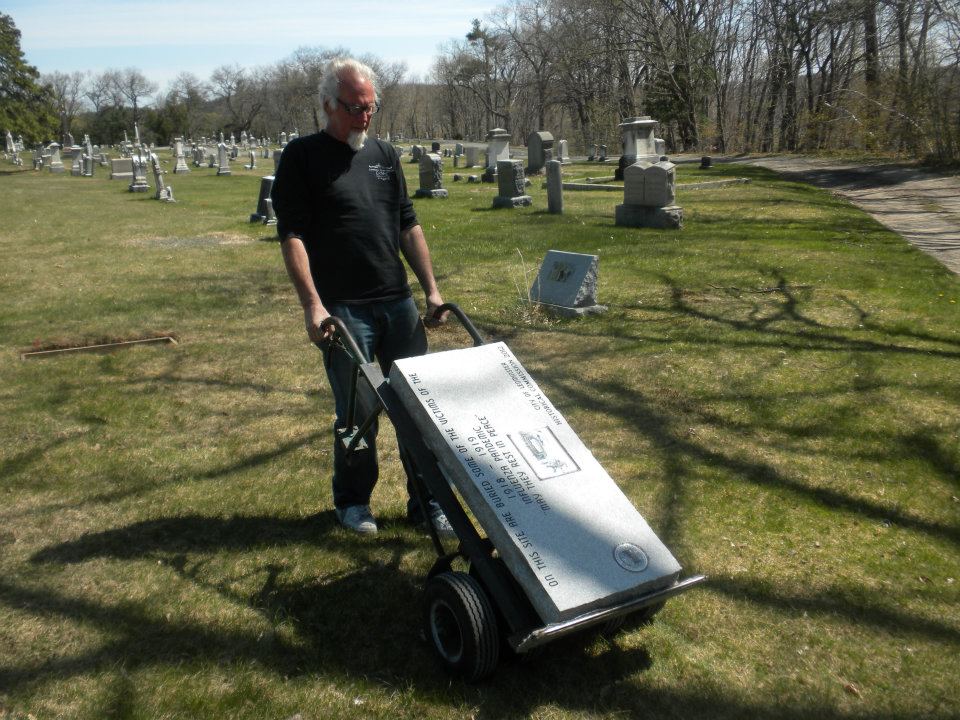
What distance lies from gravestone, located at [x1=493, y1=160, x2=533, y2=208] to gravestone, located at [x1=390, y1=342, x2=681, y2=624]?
1454 centimetres

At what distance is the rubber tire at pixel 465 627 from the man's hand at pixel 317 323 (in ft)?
3.68

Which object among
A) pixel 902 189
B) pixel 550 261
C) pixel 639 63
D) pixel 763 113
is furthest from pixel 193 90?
pixel 550 261

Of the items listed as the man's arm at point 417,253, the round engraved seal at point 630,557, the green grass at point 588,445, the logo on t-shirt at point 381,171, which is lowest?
the green grass at point 588,445

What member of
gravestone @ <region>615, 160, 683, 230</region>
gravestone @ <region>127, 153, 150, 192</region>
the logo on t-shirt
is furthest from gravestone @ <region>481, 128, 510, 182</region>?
the logo on t-shirt

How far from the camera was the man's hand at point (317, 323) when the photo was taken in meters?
3.33

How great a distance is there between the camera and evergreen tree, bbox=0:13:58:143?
131 feet

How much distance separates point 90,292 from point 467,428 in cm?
858

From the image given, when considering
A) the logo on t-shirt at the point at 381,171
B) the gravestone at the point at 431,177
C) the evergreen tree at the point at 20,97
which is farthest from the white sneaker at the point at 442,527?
the evergreen tree at the point at 20,97

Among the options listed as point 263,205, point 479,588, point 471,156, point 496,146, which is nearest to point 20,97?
point 471,156

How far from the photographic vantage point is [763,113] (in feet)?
150

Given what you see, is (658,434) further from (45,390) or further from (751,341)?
(45,390)

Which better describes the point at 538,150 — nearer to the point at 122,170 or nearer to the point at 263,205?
the point at 263,205

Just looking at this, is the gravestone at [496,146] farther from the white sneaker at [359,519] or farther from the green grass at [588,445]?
the white sneaker at [359,519]

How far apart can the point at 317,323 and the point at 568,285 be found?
509 cm
